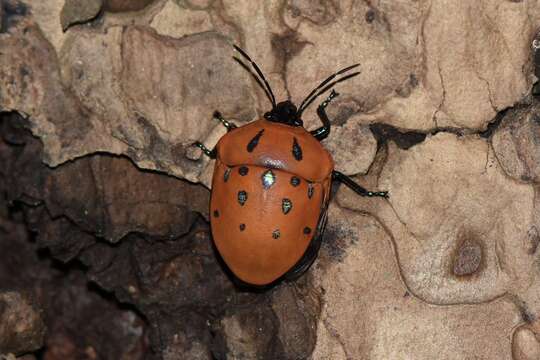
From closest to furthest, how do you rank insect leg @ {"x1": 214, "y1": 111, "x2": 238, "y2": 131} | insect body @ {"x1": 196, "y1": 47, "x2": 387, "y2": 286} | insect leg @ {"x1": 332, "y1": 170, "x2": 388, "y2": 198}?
1. insect body @ {"x1": 196, "y1": 47, "x2": 387, "y2": 286}
2. insect leg @ {"x1": 332, "y1": 170, "x2": 388, "y2": 198}
3. insect leg @ {"x1": 214, "y1": 111, "x2": 238, "y2": 131}

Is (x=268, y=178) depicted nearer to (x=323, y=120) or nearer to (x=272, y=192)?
(x=272, y=192)

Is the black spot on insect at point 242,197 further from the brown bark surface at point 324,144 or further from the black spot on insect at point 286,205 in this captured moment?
the brown bark surface at point 324,144

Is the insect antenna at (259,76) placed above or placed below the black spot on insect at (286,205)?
above

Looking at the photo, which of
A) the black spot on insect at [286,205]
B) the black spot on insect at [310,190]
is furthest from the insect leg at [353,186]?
the black spot on insect at [286,205]

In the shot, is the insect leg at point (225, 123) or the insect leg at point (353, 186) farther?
the insect leg at point (225, 123)

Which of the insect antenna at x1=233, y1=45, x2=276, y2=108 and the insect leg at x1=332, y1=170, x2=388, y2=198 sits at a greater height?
the insect antenna at x1=233, y1=45, x2=276, y2=108

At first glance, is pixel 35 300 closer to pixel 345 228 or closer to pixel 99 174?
pixel 99 174

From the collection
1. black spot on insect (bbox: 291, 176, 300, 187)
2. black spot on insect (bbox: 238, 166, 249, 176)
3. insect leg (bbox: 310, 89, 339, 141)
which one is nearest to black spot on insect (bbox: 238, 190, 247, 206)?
black spot on insect (bbox: 238, 166, 249, 176)

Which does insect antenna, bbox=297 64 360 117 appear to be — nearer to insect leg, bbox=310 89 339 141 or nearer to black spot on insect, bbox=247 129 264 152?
insect leg, bbox=310 89 339 141
